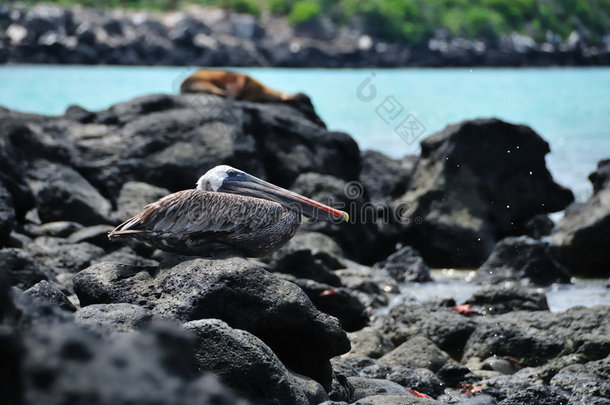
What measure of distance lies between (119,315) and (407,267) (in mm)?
5760

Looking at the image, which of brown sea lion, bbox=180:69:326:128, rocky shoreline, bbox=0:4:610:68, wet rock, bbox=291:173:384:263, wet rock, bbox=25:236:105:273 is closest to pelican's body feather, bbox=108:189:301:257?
wet rock, bbox=25:236:105:273

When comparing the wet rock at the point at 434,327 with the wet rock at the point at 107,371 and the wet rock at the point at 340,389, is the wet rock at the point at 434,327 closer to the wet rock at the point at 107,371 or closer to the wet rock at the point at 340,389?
the wet rock at the point at 340,389

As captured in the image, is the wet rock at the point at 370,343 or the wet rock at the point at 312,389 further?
the wet rock at the point at 370,343

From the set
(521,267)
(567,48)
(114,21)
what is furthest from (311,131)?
(567,48)

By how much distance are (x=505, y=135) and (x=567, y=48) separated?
5380 cm

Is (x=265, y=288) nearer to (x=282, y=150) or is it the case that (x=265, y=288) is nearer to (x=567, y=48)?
(x=282, y=150)

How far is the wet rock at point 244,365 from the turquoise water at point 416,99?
31.8ft

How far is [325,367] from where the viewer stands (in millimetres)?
4770

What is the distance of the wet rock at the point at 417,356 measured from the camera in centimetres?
608

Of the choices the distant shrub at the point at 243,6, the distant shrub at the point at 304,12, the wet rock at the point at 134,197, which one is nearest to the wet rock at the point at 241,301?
the wet rock at the point at 134,197

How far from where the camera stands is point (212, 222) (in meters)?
5.28

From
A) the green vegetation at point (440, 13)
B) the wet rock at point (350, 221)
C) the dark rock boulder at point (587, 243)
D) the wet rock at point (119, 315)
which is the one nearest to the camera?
the wet rock at point (119, 315)

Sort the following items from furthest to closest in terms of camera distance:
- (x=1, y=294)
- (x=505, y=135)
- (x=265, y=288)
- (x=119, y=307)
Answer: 1. (x=505, y=135)
2. (x=265, y=288)
3. (x=119, y=307)
4. (x=1, y=294)

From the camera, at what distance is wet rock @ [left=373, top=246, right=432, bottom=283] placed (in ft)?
30.7
